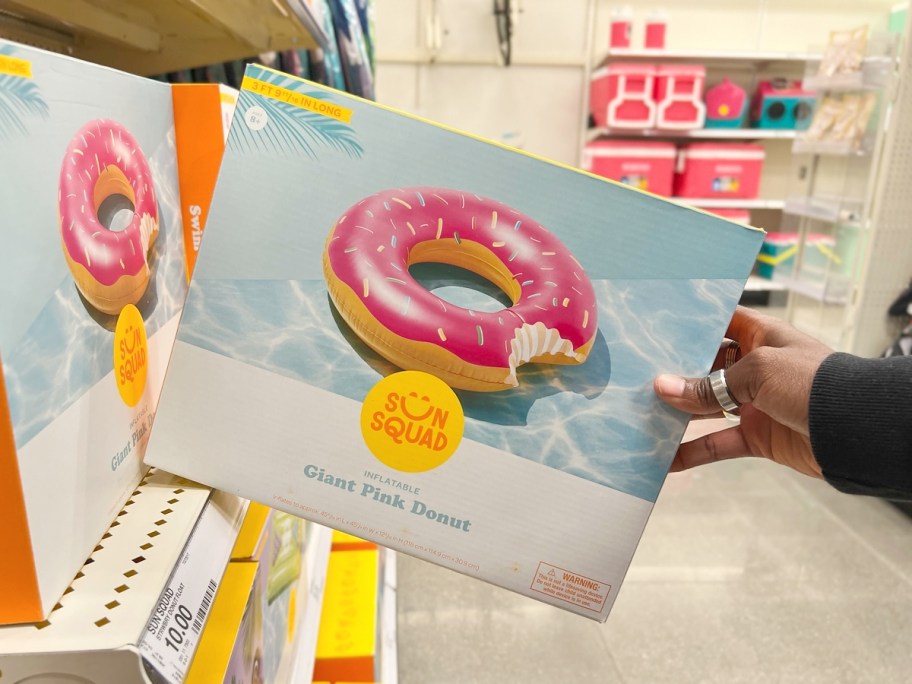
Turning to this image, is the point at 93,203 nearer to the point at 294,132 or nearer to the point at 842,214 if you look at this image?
the point at 294,132

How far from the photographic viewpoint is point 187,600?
0.56m

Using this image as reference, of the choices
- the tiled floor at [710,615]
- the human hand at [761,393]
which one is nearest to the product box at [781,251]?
the tiled floor at [710,615]

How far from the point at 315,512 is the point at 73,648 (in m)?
0.25

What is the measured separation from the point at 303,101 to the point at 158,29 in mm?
620

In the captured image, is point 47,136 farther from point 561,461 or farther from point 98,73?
point 561,461

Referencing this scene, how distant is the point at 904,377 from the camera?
70 cm

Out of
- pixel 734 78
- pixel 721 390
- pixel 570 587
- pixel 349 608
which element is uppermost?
pixel 734 78

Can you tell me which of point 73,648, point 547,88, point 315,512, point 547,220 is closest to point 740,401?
point 547,220

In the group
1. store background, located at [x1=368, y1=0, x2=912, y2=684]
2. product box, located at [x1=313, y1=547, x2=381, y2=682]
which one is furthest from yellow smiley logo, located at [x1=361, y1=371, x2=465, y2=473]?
store background, located at [x1=368, y1=0, x2=912, y2=684]

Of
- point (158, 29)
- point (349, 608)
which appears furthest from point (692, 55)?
point (349, 608)

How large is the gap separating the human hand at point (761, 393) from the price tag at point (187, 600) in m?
0.49

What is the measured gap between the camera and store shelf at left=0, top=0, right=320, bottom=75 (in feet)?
2.76

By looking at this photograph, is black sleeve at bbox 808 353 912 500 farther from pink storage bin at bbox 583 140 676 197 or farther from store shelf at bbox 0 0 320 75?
pink storage bin at bbox 583 140 676 197

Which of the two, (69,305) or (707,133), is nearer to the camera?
(69,305)
